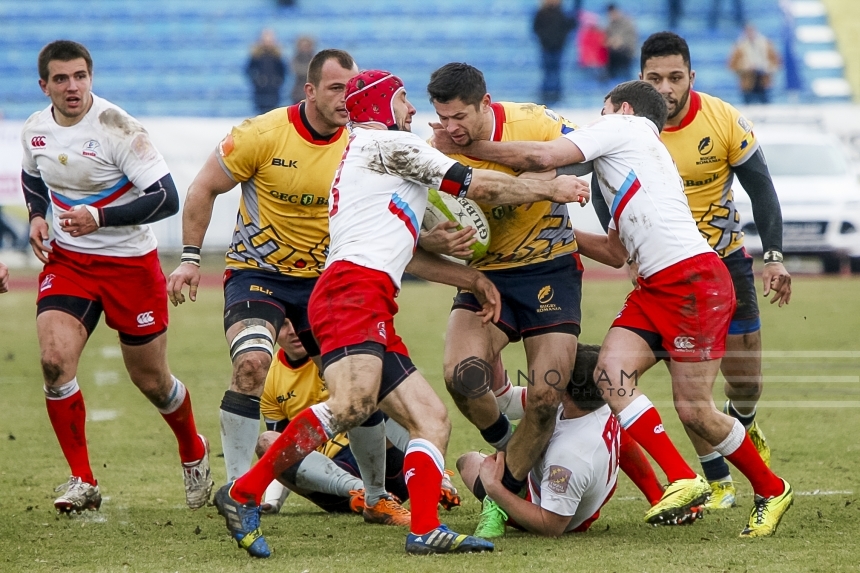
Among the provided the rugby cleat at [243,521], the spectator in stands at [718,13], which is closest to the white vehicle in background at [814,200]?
the spectator in stands at [718,13]

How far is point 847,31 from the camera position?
2539cm

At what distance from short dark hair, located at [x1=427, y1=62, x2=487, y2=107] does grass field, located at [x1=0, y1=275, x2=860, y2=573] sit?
1978 mm

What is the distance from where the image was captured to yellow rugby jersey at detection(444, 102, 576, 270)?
20.0ft

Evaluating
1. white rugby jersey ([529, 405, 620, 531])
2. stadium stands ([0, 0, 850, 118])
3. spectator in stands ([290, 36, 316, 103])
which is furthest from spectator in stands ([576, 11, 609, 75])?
white rugby jersey ([529, 405, 620, 531])

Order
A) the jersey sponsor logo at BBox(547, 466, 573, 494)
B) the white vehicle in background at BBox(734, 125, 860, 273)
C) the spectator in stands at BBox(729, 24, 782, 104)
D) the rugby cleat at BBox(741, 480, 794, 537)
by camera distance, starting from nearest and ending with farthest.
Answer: the rugby cleat at BBox(741, 480, 794, 537) < the jersey sponsor logo at BBox(547, 466, 573, 494) < the white vehicle in background at BBox(734, 125, 860, 273) < the spectator in stands at BBox(729, 24, 782, 104)

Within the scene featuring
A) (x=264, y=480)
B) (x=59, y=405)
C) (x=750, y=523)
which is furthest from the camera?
(x=59, y=405)

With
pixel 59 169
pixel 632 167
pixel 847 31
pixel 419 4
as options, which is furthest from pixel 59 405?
pixel 847 31

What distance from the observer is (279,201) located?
6.52m

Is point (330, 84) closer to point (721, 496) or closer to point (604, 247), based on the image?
point (604, 247)

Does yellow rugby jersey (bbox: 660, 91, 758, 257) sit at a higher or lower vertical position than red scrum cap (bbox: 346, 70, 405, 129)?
lower

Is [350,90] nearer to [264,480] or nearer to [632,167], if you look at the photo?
[632,167]

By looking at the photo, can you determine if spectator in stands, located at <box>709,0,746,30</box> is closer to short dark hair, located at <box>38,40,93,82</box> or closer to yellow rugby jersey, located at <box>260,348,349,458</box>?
yellow rugby jersey, located at <box>260,348,349,458</box>

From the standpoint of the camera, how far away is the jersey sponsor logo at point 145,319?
22.0 ft

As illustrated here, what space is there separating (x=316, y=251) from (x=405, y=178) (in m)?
1.28
